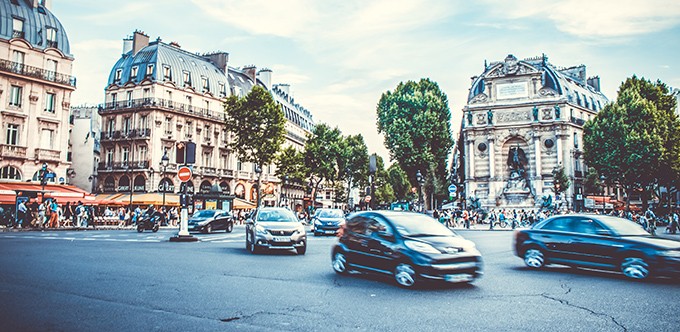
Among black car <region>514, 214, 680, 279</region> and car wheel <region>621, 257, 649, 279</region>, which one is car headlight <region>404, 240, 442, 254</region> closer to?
black car <region>514, 214, 680, 279</region>

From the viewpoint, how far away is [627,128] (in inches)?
1850

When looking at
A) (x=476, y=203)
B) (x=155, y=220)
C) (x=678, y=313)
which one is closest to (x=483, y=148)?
(x=476, y=203)

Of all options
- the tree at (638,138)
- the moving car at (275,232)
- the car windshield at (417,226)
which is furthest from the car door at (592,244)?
the tree at (638,138)

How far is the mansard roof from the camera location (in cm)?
6044

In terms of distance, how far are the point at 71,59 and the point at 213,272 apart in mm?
38782

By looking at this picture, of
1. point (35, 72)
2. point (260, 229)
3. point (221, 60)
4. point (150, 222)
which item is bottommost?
point (150, 222)

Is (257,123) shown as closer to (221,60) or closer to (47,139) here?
(47,139)

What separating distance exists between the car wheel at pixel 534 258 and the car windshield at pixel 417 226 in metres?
3.43

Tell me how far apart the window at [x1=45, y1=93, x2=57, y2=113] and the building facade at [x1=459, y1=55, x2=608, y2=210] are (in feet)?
149

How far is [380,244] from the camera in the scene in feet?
30.9

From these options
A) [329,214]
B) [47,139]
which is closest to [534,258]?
[329,214]

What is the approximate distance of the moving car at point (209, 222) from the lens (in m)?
26.0

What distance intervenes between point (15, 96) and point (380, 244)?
38.5 meters

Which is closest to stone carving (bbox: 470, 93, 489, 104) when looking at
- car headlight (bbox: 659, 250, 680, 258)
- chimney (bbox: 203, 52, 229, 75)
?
chimney (bbox: 203, 52, 229, 75)
